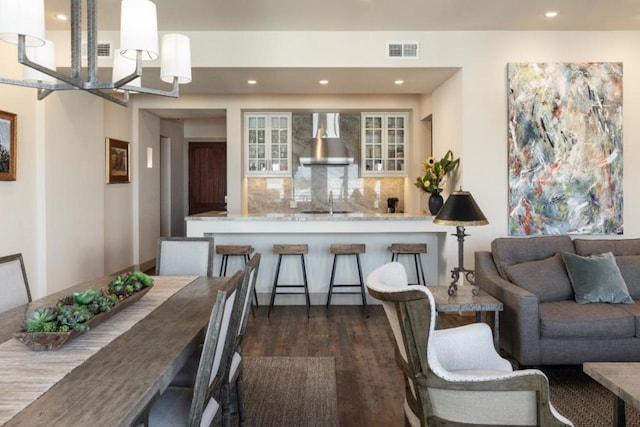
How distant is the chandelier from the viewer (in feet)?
5.91

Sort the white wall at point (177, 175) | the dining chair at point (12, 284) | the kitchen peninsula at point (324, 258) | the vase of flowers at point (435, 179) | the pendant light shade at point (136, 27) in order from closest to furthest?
the pendant light shade at point (136, 27)
the dining chair at point (12, 284)
the vase of flowers at point (435, 179)
the kitchen peninsula at point (324, 258)
the white wall at point (177, 175)

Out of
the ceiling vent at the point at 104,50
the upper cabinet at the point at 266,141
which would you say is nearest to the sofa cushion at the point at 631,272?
the upper cabinet at the point at 266,141

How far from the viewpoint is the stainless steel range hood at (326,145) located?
7191 millimetres

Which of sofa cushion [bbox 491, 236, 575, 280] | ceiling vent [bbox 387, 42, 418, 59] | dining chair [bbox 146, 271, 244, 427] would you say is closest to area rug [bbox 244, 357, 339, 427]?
dining chair [bbox 146, 271, 244, 427]

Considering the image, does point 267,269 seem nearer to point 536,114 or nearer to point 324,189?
point 324,189

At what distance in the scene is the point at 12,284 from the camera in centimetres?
255

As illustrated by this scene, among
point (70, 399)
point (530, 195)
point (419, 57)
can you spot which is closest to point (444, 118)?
point (419, 57)

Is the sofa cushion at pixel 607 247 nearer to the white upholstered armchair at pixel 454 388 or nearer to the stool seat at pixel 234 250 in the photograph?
the white upholstered armchair at pixel 454 388

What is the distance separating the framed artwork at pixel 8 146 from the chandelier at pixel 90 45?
168 centimetres

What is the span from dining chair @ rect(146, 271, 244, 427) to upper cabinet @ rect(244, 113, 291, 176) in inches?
209

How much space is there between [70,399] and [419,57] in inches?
173

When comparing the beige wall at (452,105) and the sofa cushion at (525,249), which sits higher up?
the beige wall at (452,105)

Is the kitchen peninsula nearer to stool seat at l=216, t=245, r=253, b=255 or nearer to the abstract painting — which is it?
stool seat at l=216, t=245, r=253, b=255

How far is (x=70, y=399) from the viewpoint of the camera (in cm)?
126
